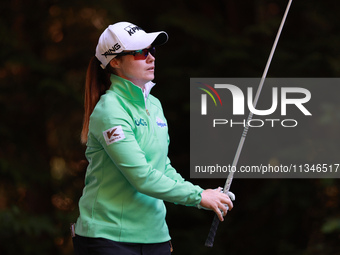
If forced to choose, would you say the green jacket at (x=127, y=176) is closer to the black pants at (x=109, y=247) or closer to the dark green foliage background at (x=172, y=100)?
the black pants at (x=109, y=247)

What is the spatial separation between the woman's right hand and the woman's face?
1.53 ft

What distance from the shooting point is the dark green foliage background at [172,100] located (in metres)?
5.03

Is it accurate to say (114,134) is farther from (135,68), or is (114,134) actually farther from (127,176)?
(135,68)

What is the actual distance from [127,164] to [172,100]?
3.46 m

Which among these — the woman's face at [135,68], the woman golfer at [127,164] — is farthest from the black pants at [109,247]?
the woman's face at [135,68]

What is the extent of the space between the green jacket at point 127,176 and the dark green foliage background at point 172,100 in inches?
107

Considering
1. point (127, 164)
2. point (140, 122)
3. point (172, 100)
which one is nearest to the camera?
point (127, 164)

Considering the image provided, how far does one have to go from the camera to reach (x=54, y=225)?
205 inches

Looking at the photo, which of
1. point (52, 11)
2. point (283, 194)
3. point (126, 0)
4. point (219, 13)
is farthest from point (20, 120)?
point (283, 194)

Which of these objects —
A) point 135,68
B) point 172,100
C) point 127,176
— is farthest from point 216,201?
point 172,100

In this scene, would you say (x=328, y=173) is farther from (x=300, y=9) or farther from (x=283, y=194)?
(x=300, y=9)

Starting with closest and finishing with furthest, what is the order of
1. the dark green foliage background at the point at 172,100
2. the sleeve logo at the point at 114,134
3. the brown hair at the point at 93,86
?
1. the sleeve logo at the point at 114,134
2. the brown hair at the point at 93,86
3. the dark green foliage background at the point at 172,100

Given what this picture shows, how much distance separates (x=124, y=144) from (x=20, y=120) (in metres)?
3.97

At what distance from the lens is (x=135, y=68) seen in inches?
87.0
